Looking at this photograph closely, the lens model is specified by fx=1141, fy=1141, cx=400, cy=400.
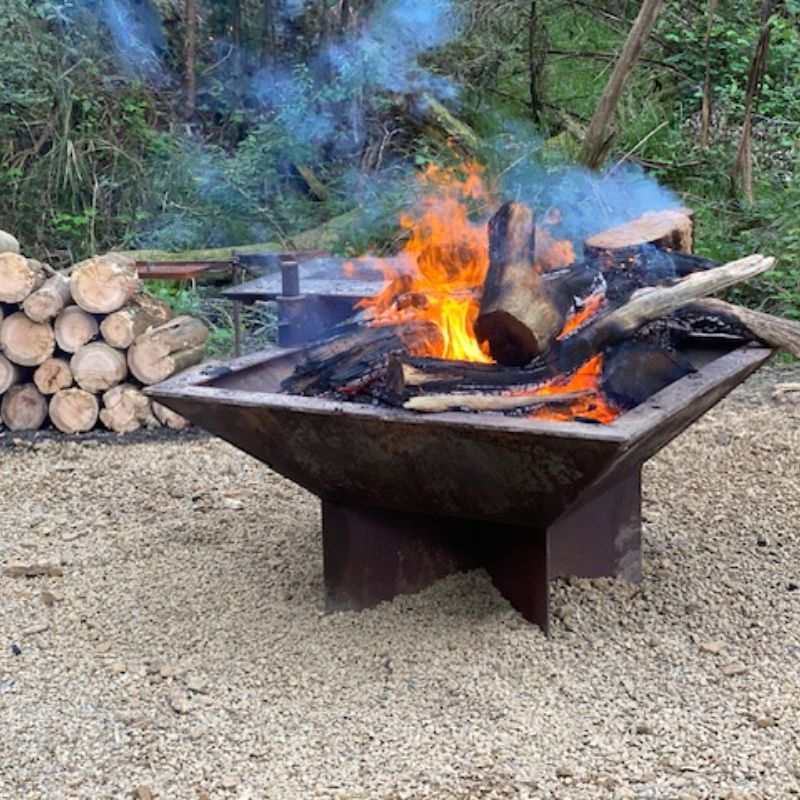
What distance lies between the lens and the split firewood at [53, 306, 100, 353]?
18.3ft

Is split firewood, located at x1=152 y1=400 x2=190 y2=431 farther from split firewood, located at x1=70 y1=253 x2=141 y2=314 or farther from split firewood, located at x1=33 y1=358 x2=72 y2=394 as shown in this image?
split firewood, located at x1=70 y1=253 x2=141 y2=314

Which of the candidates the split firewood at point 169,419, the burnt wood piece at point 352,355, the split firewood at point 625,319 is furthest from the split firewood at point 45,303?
the split firewood at point 625,319

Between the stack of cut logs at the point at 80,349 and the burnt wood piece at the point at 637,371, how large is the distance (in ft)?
9.93

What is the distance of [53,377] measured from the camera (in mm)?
5613

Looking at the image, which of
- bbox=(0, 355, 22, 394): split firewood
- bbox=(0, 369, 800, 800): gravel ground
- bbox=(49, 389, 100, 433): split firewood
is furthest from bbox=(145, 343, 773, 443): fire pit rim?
bbox=(0, 355, 22, 394): split firewood

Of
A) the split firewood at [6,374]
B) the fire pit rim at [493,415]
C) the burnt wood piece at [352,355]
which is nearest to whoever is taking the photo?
the fire pit rim at [493,415]

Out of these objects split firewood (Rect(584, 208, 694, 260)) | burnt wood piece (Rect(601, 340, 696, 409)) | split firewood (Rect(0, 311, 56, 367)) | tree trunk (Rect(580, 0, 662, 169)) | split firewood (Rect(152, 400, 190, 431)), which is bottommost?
split firewood (Rect(152, 400, 190, 431))

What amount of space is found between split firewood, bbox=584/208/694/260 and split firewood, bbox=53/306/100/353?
2.81 m

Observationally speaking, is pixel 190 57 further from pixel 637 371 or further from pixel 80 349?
pixel 637 371

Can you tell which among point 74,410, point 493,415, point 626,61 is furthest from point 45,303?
point 493,415

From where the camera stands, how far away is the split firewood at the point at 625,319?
3.09 meters

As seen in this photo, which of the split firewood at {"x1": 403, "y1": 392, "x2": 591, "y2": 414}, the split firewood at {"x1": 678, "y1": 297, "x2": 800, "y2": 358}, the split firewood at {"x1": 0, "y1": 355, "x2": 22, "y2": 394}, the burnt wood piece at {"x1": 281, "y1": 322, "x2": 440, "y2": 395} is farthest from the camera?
the split firewood at {"x1": 0, "y1": 355, "x2": 22, "y2": 394}

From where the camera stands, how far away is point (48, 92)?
8.79 metres

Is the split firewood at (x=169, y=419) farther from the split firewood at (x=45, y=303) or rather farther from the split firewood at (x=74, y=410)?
the split firewood at (x=45, y=303)
